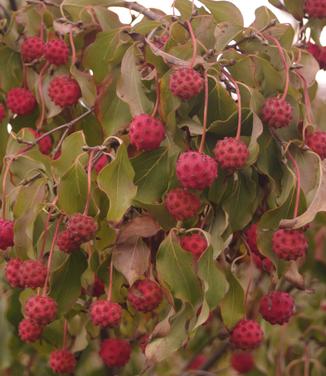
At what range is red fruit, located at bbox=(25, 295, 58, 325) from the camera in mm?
1579

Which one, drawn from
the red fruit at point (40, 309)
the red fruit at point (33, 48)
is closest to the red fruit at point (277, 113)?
the red fruit at point (40, 309)

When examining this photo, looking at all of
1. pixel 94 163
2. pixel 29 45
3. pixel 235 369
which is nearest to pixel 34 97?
pixel 29 45

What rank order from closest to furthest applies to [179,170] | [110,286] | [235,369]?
[179,170]
[110,286]
[235,369]

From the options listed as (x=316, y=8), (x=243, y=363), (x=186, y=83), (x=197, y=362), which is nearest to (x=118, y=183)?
(x=186, y=83)

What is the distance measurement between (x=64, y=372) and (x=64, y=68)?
0.60 m

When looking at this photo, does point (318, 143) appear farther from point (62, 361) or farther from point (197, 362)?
point (197, 362)

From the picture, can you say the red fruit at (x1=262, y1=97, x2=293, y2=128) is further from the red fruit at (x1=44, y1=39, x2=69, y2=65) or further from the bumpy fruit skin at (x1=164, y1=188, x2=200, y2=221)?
the red fruit at (x1=44, y1=39, x2=69, y2=65)

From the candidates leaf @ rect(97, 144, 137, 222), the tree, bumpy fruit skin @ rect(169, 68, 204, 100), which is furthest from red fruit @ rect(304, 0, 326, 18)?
leaf @ rect(97, 144, 137, 222)

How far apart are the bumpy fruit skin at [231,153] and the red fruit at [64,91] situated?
42 centimetres

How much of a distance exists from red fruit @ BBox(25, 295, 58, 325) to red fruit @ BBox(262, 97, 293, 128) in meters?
0.45

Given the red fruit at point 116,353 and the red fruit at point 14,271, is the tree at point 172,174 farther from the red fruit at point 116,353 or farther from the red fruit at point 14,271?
the red fruit at point 116,353

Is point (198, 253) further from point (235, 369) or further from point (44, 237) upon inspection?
point (235, 369)

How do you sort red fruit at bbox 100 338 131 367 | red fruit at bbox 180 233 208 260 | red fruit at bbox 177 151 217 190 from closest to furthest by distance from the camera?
red fruit at bbox 177 151 217 190 < red fruit at bbox 180 233 208 260 < red fruit at bbox 100 338 131 367

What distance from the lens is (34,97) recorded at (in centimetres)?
199
